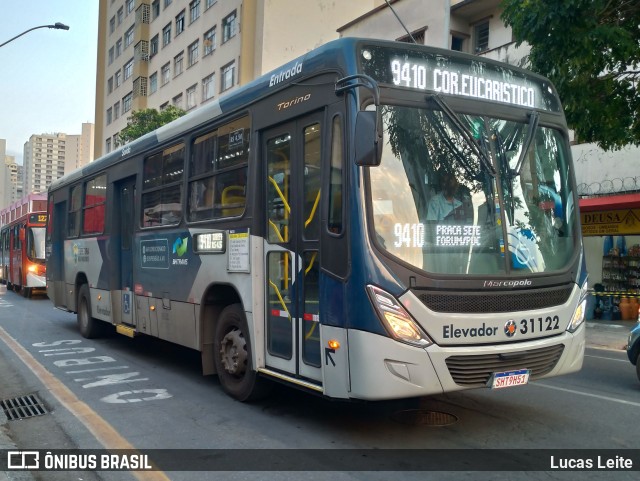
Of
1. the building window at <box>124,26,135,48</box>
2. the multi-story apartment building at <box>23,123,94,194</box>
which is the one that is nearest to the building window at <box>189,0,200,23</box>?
the building window at <box>124,26,135,48</box>

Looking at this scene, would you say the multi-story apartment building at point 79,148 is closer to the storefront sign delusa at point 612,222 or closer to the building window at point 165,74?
the building window at point 165,74

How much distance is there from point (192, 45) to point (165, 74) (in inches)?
228

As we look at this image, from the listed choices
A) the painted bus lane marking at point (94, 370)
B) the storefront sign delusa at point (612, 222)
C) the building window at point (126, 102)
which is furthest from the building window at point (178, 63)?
the painted bus lane marking at point (94, 370)

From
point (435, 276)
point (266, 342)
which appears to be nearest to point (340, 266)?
point (435, 276)

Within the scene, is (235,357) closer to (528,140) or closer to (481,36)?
(528,140)

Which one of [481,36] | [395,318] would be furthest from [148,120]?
[395,318]

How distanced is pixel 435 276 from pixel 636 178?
1405 cm

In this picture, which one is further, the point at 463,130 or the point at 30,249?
the point at 30,249

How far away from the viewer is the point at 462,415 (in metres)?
6.47

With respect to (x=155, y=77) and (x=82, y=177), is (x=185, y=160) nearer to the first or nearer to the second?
(x=82, y=177)

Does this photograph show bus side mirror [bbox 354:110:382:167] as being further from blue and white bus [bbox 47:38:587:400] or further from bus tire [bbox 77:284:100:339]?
bus tire [bbox 77:284:100:339]

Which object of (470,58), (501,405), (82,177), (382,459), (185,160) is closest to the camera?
(382,459)

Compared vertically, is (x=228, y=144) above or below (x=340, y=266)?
above

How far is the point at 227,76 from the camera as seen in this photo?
39125 mm
